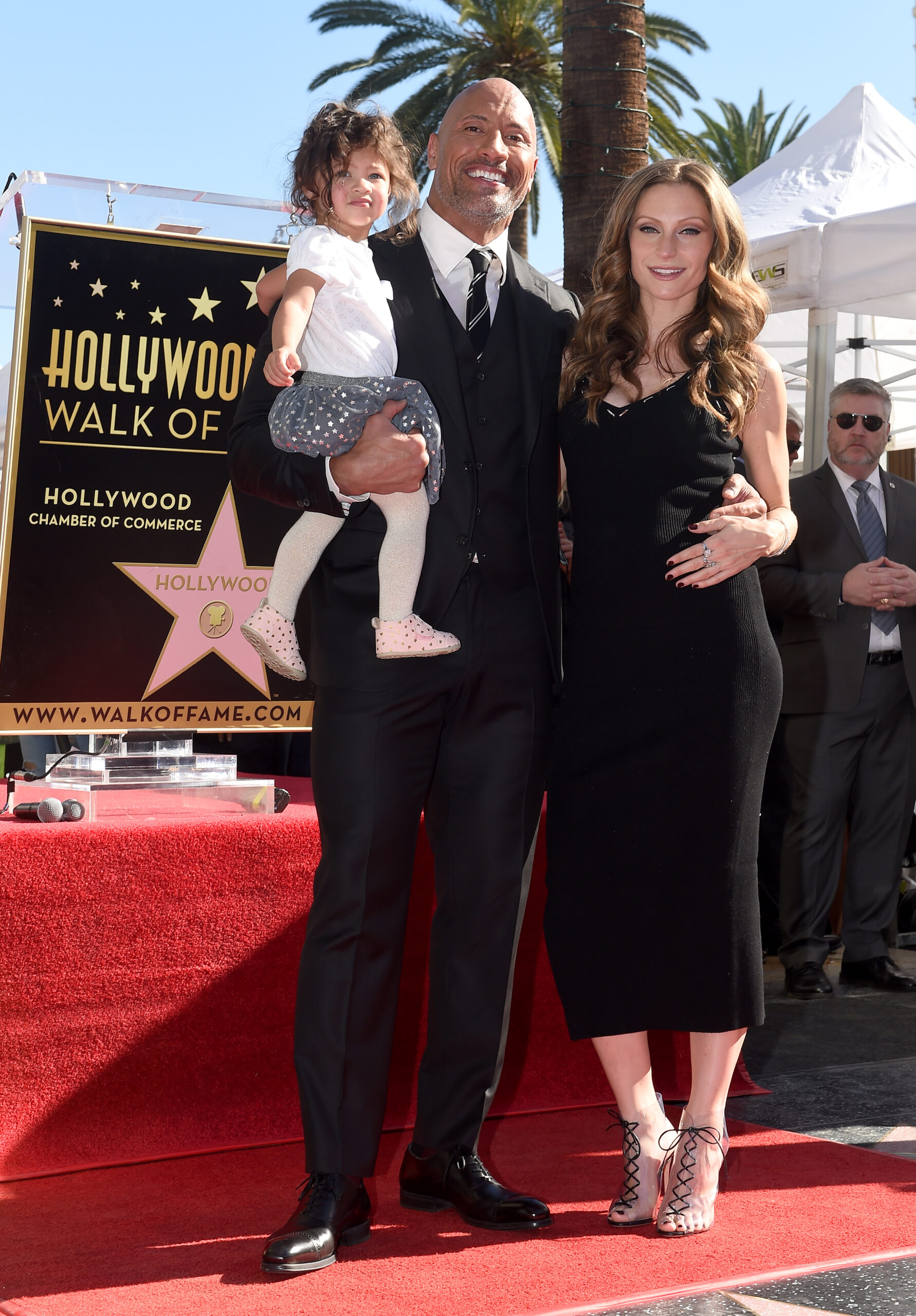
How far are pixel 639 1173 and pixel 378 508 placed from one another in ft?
4.44

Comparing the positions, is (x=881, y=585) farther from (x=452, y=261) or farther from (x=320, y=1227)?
(x=320, y=1227)

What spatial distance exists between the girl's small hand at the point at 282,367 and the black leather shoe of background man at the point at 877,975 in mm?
3685

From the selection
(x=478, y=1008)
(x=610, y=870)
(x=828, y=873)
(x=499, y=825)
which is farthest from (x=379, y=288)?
(x=828, y=873)

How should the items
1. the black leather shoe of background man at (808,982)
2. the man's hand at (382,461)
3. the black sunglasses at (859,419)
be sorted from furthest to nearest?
the black sunglasses at (859,419)
the black leather shoe of background man at (808,982)
the man's hand at (382,461)

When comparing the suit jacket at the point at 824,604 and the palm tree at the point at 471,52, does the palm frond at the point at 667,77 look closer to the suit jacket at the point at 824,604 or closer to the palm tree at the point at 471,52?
the palm tree at the point at 471,52

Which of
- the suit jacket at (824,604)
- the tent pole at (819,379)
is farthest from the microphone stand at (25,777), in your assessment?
the tent pole at (819,379)

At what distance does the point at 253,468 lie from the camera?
2473 mm

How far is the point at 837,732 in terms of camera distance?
5242 millimetres

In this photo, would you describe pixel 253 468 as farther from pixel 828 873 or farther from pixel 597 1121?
pixel 828 873

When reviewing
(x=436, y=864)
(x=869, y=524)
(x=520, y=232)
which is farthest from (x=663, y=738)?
(x=520, y=232)

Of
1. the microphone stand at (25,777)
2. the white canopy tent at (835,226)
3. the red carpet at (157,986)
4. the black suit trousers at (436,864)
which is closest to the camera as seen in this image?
the black suit trousers at (436,864)

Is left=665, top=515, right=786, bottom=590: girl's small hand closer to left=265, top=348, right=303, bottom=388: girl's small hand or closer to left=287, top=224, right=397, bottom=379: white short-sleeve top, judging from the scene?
left=287, top=224, right=397, bottom=379: white short-sleeve top

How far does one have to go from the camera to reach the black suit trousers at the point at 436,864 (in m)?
2.44

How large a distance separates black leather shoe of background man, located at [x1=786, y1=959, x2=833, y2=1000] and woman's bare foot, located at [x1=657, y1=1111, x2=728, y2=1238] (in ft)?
8.26
